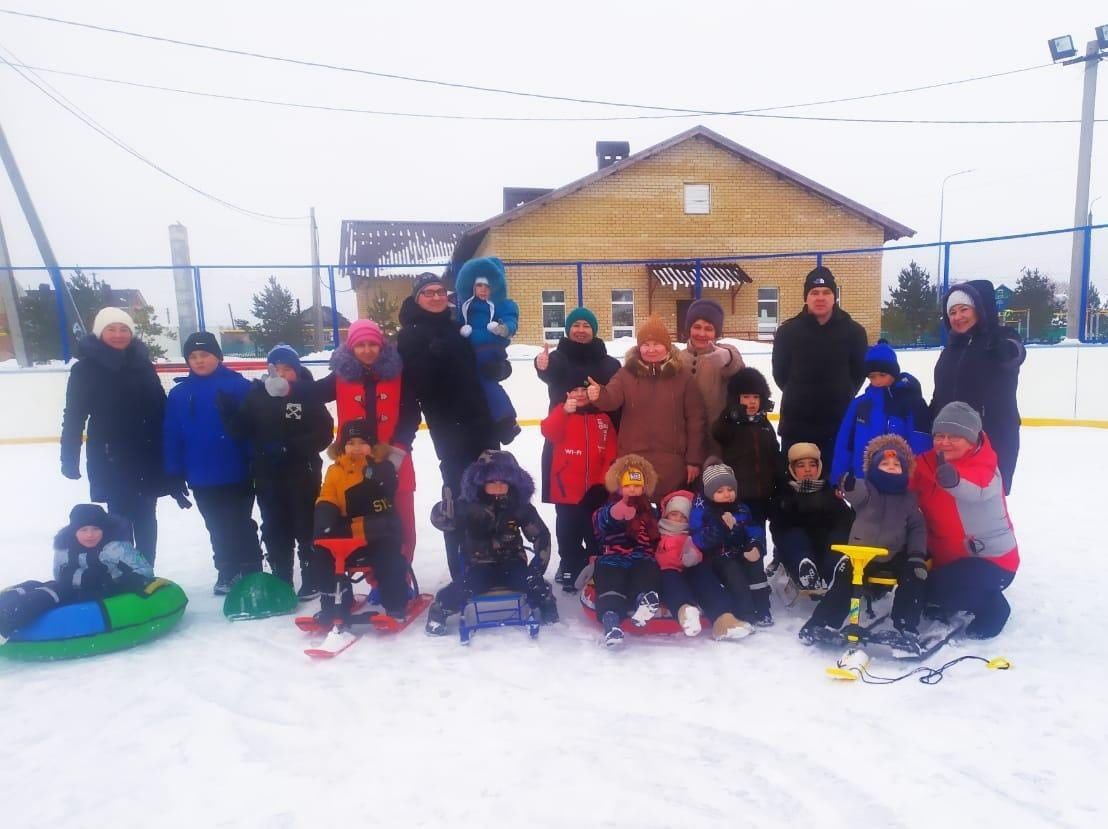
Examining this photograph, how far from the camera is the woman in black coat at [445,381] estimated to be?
3420 mm

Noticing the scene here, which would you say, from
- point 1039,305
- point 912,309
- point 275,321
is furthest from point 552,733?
point 1039,305

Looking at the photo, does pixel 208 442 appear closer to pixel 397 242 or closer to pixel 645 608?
pixel 645 608

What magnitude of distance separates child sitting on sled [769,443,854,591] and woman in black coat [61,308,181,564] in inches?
126

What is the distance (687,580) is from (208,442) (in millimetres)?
2505

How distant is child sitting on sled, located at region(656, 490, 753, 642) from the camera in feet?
9.63

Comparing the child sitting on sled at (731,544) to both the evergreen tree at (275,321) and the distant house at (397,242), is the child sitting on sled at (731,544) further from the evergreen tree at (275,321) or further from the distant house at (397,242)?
the distant house at (397,242)

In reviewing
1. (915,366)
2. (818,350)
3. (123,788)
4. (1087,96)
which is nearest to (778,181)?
(1087,96)

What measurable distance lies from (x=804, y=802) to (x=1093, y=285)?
8.66 m

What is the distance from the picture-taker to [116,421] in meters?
3.41

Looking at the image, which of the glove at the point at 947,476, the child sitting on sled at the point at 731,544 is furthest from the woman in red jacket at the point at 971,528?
the child sitting on sled at the point at 731,544

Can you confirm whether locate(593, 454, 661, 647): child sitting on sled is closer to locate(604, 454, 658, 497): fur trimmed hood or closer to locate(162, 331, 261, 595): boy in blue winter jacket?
locate(604, 454, 658, 497): fur trimmed hood

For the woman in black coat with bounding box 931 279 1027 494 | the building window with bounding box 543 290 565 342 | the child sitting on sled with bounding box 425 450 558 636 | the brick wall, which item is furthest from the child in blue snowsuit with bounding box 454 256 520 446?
the brick wall

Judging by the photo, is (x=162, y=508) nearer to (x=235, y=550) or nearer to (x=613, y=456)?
(x=235, y=550)

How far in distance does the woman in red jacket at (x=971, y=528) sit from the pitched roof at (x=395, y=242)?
24445 mm
